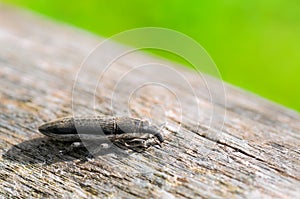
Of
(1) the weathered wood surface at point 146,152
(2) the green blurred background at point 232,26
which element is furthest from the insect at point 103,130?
(2) the green blurred background at point 232,26

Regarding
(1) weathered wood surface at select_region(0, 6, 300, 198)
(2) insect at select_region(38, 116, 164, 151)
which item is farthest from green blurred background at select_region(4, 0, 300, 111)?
(2) insect at select_region(38, 116, 164, 151)

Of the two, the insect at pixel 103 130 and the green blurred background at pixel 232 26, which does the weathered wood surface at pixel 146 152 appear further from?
the green blurred background at pixel 232 26

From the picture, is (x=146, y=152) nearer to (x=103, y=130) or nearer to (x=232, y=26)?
(x=103, y=130)

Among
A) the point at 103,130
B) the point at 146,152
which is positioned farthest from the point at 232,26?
the point at 146,152

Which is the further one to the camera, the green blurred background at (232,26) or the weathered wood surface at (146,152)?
the green blurred background at (232,26)

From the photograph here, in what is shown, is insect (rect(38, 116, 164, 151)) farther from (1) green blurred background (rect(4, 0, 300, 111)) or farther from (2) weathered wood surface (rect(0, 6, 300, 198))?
(1) green blurred background (rect(4, 0, 300, 111))

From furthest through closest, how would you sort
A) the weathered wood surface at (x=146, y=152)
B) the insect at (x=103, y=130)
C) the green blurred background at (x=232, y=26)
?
the green blurred background at (x=232, y=26) < the insect at (x=103, y=130) < the weathered wood surface at (x=146, y=152)

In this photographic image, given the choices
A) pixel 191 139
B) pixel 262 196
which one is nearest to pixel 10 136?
pixel 191 139
